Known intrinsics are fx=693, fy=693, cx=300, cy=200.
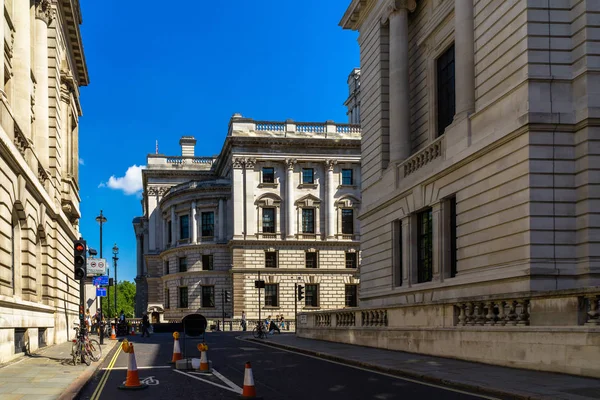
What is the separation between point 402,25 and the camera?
29016 mm

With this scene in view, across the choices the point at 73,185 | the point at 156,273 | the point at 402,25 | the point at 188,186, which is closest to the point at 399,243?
the point at 402,25

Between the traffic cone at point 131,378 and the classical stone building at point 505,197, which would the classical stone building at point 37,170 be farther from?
the classical stone building at point 505,197

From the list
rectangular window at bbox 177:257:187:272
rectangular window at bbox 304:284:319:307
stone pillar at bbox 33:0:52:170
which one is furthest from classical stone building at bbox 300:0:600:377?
rectangular window at bbox 177:257:187:272

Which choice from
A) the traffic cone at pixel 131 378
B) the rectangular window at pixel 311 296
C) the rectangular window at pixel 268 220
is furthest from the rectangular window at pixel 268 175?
the traffic cone at pixel 131 378

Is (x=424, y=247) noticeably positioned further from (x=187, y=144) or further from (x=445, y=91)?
(x=187, y=144)

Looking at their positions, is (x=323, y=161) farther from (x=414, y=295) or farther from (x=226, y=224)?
(x=414, y=295)

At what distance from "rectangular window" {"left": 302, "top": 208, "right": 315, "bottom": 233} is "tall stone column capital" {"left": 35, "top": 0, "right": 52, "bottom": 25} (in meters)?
42.8

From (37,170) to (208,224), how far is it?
44.7 m

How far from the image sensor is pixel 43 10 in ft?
94.3

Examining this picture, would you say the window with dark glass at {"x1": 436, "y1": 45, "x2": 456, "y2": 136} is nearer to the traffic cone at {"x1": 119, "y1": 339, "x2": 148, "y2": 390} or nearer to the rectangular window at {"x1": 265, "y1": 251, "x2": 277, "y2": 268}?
the traffic cone at {"x1": 119, "y1": 339, "x2": 148, "y2": 390}

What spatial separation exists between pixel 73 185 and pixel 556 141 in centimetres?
2843

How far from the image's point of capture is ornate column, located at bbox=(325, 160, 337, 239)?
228 feet

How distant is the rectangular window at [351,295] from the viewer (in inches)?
2707

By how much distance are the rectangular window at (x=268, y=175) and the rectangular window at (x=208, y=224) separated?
6535mm
